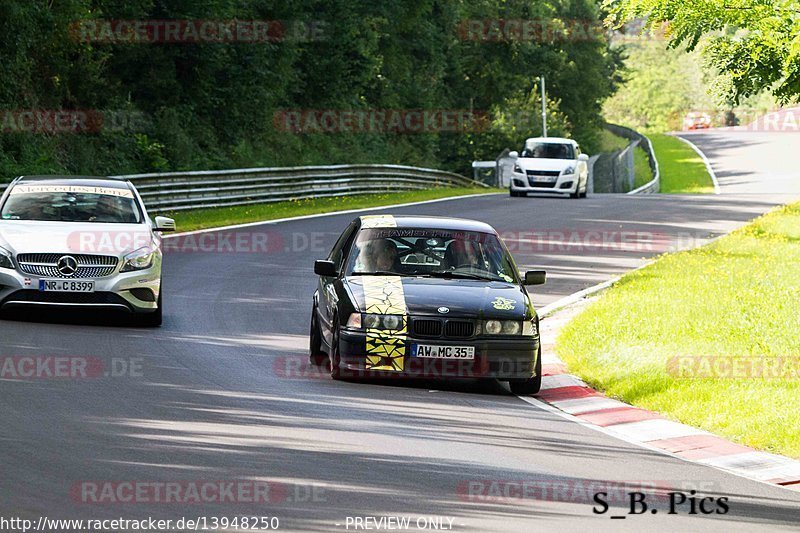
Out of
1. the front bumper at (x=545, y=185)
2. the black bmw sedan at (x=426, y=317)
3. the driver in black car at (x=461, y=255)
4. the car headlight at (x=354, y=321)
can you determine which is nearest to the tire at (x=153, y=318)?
the black bmw sedan at (x=426, y=317)

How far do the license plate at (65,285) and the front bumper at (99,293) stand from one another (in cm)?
4

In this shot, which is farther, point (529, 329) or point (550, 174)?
point (550, 174)

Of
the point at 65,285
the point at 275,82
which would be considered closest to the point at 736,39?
the point at 65,285

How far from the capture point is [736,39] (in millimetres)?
24828

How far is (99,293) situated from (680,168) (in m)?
62.9

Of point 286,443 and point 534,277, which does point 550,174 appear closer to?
point 534,277

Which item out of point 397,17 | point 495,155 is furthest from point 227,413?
point 495,155

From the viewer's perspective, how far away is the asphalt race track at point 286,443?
7.79 m

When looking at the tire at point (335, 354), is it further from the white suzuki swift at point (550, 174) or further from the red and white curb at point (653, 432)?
the white suzuki swift at point (550, 174)

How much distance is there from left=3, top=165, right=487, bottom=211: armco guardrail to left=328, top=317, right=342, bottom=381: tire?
1445 centimetres

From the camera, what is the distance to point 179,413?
34.3 ft

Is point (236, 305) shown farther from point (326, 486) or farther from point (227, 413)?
point (326, 486)

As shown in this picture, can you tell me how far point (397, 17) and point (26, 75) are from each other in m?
32.1

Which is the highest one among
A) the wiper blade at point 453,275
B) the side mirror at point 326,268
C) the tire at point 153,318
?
the side mirror at point 326,268
